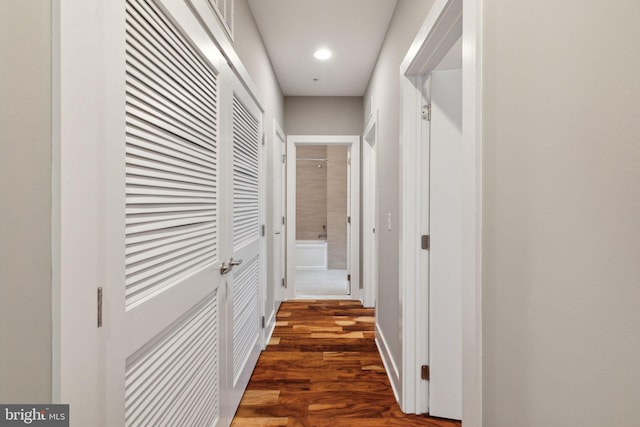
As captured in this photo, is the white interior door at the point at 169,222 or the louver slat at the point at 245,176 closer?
the white interior door at the point at 169,222

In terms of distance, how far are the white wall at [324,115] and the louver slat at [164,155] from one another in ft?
9.56

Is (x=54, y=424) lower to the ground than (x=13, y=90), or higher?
lower

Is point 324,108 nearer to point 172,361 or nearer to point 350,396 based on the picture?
point 350,396

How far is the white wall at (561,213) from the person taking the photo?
559 millimetres

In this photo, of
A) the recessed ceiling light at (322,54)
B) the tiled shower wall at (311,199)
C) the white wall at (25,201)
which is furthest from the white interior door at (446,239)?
the tiled shower wall at (311,199)

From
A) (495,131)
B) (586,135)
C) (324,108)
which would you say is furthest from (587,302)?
(324,108)

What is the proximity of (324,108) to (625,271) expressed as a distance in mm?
4149

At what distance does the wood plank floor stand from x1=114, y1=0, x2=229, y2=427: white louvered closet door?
52 cm

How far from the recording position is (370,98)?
12.1 feet

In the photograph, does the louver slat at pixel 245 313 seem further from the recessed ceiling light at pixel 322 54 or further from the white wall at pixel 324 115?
the white wall at pixel 324 115

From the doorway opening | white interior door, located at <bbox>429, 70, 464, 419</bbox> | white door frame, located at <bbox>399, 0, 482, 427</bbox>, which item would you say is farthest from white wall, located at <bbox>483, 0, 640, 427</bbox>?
the doorway opening

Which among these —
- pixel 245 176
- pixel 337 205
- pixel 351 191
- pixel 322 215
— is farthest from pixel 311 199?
pixel 245 176

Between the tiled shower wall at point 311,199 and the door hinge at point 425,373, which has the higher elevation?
the tiled shower wall at point 311,199

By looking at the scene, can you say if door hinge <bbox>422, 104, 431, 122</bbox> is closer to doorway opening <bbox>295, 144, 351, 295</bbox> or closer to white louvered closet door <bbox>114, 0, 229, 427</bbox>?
white louvered closet door <bbox>114, 0, 229, 427</bbox>
